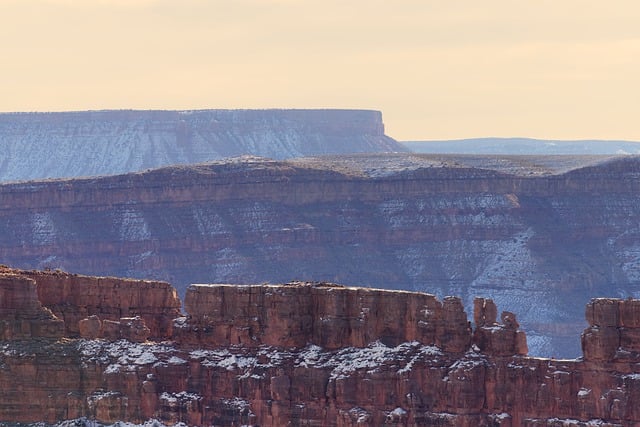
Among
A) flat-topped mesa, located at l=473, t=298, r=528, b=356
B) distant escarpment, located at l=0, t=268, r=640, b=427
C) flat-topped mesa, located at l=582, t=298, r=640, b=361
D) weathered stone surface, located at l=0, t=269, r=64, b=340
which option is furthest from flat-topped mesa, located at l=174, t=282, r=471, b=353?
flat-topped mesa, located at l=582, t=298, r=640, b=361

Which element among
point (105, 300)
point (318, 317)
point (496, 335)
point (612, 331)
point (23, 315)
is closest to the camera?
point (612, 331)

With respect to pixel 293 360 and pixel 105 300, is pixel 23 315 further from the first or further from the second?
pixel 293 360

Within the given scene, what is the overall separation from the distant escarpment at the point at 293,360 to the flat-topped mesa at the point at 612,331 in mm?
44

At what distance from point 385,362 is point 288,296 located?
6.08 meters

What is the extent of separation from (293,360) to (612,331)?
509 inches

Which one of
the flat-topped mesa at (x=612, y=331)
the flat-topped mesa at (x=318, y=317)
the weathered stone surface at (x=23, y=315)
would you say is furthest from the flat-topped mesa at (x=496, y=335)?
the weathered stone surface at (x=23, y=315)

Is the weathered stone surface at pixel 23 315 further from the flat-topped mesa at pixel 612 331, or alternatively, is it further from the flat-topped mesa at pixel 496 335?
the flat-topped mesa at pixel 612 331

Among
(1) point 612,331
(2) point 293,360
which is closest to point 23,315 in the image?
(2) point 293,360

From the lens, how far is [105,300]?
110438 millimetres

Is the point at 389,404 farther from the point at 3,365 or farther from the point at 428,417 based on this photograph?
the point at 3,365

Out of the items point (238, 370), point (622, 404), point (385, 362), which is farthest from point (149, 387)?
point (622, 404)

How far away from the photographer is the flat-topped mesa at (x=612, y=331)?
9131 centimetres

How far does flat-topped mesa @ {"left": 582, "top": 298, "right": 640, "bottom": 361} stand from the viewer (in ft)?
300

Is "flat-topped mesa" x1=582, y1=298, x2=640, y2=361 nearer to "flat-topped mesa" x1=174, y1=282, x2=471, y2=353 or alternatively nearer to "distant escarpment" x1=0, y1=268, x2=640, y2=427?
"distant escarpment" x1=0, y1=268, x2=640, y2=427
